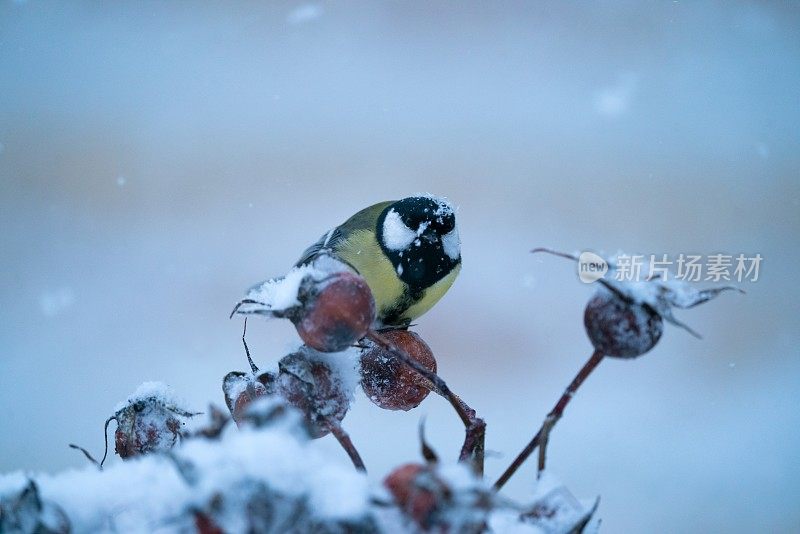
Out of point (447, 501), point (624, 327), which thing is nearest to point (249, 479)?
point (447, 501)

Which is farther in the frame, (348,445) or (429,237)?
Result: (429,237)

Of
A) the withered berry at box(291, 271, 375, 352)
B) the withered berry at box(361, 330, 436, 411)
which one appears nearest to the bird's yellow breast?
the withered berry at box(361, 330, 436, 411)

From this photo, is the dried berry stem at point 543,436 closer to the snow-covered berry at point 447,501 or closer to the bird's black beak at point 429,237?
the snow-covered berry at point 447,501

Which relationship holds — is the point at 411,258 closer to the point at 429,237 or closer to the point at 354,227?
the point at 429,237

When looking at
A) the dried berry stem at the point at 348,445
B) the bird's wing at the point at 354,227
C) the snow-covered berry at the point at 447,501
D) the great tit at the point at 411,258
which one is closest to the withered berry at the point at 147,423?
the dried berry stem at the point at 348,445

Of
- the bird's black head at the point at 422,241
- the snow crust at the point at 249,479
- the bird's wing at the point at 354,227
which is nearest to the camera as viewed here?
the snow crust at the point at 249,479

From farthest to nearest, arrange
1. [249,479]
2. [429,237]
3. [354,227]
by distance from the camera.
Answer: [354,227], [429,237], [249,479]

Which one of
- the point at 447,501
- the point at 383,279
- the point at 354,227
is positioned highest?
the point at 354,227

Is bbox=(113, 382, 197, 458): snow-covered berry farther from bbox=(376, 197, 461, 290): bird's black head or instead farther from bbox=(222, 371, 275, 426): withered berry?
bbox=(376, 197, 461, 290): bird's black head
